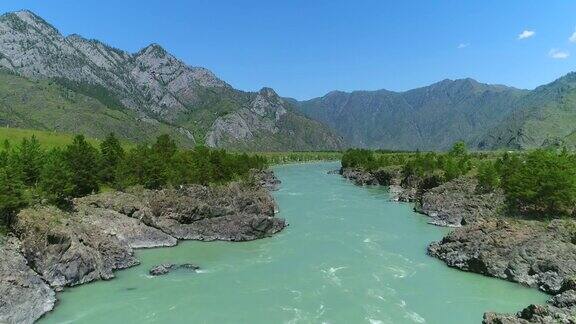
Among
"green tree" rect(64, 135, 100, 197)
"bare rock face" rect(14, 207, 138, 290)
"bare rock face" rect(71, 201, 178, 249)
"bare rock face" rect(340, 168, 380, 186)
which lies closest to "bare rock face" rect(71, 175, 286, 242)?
"bare rock face" rect(71, 201, 178, 249)

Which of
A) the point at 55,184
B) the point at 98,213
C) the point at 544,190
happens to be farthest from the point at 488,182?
the point at 55,184

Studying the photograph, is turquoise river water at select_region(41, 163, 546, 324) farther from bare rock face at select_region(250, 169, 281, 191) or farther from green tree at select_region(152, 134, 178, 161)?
bare rock face at select_region(250, 169, 281, 191)

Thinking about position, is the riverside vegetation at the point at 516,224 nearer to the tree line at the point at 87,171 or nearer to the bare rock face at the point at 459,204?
the bare rock face at the point at 459,204

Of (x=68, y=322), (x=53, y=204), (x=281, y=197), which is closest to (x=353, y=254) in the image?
(x=68, y=322)

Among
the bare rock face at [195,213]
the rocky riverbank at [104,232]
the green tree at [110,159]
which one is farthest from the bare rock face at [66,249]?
the green tree at [110,159]

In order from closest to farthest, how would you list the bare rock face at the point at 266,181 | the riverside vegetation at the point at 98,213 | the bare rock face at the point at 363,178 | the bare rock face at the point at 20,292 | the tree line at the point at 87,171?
the bare rock face at the point at 20,292
the riverside vegetation at the point at 98,213
the tree line at the point at 87,171
the bare rock face at the point at 266,181
the bare rock face at the point at 363,178

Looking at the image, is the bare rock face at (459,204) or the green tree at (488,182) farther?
the green tree at (488,182)
